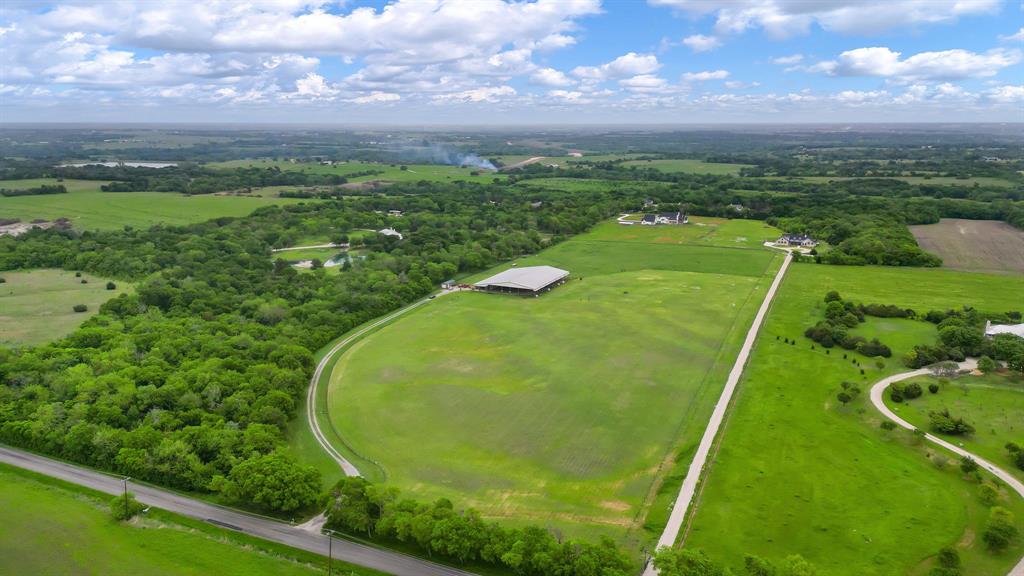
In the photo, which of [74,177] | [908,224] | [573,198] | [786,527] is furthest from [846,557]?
[74,177]

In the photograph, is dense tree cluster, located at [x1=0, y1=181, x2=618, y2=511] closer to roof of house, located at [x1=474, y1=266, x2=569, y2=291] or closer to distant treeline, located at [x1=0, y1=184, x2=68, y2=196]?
roof of house, located at [x1=474, y1=266, x2=569, y2=291]

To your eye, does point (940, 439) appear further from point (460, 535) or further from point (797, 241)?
point (797, 241)

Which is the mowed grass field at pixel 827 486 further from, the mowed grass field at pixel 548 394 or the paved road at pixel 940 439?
the mowed grass field at pixel 548 394

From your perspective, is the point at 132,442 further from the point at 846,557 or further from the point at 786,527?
the point at 846,557

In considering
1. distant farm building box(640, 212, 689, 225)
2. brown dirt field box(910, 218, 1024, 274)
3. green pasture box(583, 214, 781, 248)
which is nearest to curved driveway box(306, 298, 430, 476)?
green pasture box(583, 214, 781, 248)

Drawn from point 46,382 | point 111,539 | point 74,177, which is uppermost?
point 74,177

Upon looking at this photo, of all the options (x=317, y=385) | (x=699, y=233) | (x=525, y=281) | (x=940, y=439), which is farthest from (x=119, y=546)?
(x=699, y=233)
